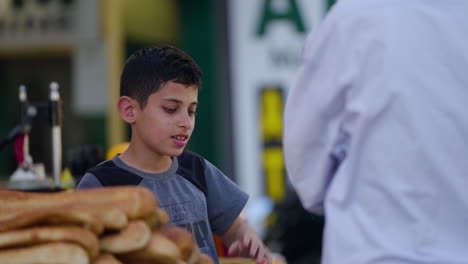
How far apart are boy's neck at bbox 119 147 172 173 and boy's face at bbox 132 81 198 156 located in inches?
1.0

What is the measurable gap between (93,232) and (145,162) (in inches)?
14.5

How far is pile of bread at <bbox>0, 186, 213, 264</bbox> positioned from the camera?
1.61 metres

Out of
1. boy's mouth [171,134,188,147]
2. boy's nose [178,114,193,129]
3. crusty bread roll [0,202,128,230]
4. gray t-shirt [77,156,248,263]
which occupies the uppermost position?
boy's nose [178,114,193,129]

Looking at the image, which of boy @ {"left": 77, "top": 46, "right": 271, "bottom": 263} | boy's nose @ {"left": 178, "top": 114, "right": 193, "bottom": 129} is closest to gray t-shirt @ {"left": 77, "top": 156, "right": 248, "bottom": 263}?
boy @ {"left": 77, "top": 46, "right": 271, "bottom": 263}

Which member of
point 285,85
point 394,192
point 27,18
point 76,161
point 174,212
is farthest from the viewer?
point 27,18

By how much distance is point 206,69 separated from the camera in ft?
35.0

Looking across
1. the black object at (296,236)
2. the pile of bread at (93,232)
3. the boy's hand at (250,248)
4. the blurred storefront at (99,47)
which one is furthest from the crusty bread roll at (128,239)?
the blurred storefront at (99,47)

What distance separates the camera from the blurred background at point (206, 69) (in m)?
9.72

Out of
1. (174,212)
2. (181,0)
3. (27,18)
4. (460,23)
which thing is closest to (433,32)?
(460,23)

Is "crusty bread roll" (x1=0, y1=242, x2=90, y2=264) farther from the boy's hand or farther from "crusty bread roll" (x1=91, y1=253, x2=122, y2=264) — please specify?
the boy's hand

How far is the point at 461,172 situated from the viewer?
184 cm

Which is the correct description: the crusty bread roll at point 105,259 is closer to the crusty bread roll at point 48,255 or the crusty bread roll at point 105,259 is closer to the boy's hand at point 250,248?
the crusty bread roll at point 48,255

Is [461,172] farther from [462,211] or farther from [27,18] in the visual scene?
[27,18]

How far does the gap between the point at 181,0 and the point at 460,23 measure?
9.78 metres
